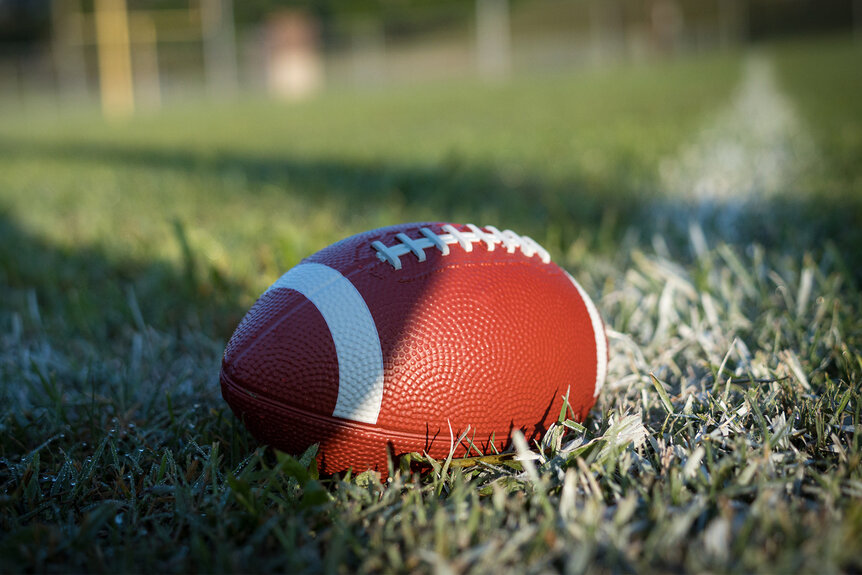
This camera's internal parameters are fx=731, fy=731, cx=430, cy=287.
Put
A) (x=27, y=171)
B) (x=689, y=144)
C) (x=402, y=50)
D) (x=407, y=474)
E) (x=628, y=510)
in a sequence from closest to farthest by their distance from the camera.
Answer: (x=628, y=510), (x=407, y=474), (x=689, y=144), (x=27, y=171), (x=402, y=50)

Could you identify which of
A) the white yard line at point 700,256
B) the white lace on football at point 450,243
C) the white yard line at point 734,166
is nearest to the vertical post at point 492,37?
the white yard line at point 734,166

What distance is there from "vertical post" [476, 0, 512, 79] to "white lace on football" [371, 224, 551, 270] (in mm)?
24988

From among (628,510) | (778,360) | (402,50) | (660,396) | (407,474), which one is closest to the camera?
(628,510)

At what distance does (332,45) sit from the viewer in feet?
91.9

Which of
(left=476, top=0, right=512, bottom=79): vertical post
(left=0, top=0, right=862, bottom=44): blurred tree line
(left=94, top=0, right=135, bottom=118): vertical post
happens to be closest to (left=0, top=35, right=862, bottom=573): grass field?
(left=94, top=0, right=135, bottom=118): vertical post

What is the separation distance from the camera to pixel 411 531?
109 centimetres

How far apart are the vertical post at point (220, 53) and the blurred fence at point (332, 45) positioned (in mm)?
35

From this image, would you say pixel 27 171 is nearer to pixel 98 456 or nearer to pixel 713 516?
pixel 98 456

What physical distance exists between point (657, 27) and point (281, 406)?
3377 centimetres

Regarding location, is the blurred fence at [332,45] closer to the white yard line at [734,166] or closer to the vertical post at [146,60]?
the vertical post at [146,60]

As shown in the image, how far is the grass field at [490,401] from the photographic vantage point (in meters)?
1.06

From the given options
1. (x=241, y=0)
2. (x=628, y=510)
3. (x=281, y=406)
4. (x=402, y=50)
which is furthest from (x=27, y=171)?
(x=241, y=0)

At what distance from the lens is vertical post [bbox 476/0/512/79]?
25.6 m

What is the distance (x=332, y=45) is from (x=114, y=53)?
10743mm
